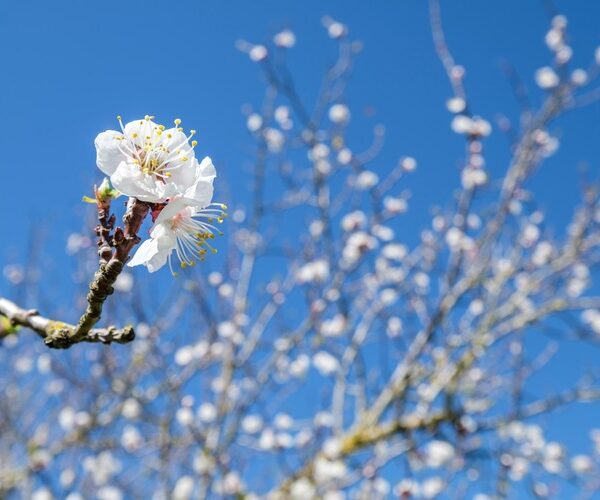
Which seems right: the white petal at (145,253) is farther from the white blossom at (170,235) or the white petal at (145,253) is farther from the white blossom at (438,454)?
the white blossom at (438,454)

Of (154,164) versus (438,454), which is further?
(438,454)

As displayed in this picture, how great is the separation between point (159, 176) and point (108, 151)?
102 millimetres

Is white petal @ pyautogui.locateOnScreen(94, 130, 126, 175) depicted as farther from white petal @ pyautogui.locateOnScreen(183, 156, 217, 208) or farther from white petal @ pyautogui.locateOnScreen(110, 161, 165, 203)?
white petal @ pyautogui.locateOnScreen(183, 156, 217, 208)

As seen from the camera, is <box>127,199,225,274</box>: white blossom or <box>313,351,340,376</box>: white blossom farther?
<box>313,351,340,376</box>: white blossom

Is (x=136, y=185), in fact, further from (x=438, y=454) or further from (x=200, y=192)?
(x=438, y=454)

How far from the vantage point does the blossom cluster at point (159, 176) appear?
1.05 metres

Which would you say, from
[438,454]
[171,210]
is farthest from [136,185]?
[438,454]

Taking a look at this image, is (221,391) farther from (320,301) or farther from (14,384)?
(14,384)

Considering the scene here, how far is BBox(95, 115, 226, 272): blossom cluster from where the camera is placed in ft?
3.44

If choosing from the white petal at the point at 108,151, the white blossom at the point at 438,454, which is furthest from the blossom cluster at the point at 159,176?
the white blossom at the point at 438,454

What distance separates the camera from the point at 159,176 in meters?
1.11

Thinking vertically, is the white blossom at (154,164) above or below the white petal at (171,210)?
above

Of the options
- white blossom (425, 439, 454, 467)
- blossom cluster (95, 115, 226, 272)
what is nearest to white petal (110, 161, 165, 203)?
blossom cluster (95, 115, 226, 272)

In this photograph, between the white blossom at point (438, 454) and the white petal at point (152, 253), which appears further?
the white blossom at point (438, 454)
